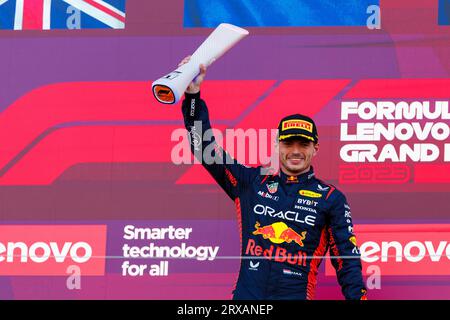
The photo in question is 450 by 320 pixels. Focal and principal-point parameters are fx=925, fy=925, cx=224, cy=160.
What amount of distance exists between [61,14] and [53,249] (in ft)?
3.95

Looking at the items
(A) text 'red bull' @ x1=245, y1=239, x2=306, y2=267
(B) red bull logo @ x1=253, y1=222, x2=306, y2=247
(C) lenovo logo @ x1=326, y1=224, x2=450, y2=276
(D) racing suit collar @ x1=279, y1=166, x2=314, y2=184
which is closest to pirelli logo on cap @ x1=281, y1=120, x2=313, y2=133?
(D) racing suit collar @ x1=279, y1=166, x2=314, y2=184

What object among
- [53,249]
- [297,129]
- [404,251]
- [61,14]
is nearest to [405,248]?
[404,251]

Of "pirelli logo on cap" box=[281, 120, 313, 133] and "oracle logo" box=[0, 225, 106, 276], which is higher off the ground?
"pirelli logo on cap" box=[281, 120, 313, 133]

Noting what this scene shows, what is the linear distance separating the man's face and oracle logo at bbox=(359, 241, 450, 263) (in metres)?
0.71

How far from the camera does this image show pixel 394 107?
4480 millimetres

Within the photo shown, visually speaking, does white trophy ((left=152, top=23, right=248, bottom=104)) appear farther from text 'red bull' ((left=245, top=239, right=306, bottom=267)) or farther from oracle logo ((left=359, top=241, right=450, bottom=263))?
oracle logo ((left=359, top=241, right=450, bottom=263))

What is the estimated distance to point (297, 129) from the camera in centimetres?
391

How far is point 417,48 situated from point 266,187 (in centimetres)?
114

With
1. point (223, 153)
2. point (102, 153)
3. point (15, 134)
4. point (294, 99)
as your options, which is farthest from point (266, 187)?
point (15, 134)

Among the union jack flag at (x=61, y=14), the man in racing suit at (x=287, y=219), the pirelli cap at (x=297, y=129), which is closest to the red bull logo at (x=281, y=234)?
the man in racing suit at (x=287, y=219)

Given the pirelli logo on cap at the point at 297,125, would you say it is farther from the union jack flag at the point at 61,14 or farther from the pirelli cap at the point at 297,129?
the union jack flag at the point at 61,14

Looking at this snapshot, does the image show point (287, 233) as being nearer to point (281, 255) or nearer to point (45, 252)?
point (281, 255)

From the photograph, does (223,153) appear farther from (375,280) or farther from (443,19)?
(443,19)

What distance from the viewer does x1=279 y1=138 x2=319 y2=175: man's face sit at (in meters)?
3.93
